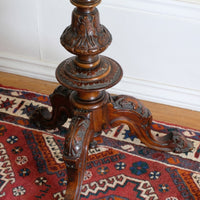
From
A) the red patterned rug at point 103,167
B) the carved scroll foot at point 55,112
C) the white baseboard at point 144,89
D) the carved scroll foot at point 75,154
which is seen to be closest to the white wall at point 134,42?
the white baseboard at point 144,89

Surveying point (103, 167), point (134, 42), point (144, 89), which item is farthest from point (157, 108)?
point (103, 167)

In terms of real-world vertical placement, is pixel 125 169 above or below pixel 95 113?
below

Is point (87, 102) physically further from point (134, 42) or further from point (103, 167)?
point (134, 42)

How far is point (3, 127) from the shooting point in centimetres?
148

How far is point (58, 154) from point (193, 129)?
0.55 metres

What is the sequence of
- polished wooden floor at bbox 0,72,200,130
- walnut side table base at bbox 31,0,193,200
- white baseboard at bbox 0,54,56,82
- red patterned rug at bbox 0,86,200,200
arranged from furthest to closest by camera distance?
white baseboard at bbox 0,54,56,82 → polished wooden floor at bbox 0,72,200,130 → red patterned rug at bbox 0,86,200,200 → walnut side table base at bbox 31,0,193,200

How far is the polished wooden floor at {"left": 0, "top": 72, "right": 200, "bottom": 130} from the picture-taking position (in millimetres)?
1556

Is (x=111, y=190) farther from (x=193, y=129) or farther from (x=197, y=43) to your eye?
(x=197, y=43)

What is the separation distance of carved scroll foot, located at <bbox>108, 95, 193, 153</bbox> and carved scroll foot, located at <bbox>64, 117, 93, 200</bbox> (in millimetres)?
154

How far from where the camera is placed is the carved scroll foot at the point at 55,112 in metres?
1.35

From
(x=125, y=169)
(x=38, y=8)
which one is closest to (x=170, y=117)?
(x=125, y=169)

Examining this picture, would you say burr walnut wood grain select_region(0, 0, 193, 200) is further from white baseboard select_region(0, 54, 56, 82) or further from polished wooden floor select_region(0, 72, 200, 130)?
white baseboard select_region(0, 54, 56, 82)

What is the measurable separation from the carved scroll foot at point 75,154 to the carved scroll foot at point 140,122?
154 mm

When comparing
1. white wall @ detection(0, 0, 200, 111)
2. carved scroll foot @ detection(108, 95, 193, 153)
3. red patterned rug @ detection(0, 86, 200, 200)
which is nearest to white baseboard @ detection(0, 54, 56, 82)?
white wall @ detection(0, 0, 200, 111)
